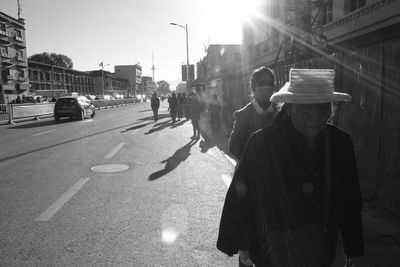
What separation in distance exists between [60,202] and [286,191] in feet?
16.2

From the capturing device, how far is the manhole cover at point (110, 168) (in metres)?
8.27

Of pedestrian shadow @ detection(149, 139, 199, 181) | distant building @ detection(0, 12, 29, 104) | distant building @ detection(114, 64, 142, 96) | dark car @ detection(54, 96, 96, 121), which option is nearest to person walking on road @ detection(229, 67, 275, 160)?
pedestrian shadow @ detection(149, 139, 199, 181)

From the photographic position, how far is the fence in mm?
5012

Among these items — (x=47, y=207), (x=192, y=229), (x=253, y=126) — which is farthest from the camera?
(x=47, y=207)

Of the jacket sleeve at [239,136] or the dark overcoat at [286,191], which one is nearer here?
the dark overcoat at [286,191]

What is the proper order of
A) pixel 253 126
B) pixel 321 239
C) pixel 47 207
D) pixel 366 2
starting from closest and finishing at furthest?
1. pixel 321 239
2. pixel 253 126
3. pixel 47 207
4. pixel 366 2

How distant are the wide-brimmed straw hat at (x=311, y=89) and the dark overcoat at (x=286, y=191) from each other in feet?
0.56

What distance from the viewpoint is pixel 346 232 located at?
2.07 meters

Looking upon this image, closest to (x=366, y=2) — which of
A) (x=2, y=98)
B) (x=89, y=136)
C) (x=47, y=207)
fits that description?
(x=89, y=136)

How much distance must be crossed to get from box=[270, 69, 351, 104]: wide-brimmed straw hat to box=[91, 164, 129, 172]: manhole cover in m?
6.87

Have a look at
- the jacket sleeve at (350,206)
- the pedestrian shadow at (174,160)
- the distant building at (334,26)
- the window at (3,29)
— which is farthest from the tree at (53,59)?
the jacket sleeve at (350,206)

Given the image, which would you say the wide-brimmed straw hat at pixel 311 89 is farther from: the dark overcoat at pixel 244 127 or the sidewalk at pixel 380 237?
the sidewalk at pixel 380 237

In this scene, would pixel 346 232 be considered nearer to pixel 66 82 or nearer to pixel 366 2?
pixel 366 2

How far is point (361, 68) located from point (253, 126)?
3425 mm
